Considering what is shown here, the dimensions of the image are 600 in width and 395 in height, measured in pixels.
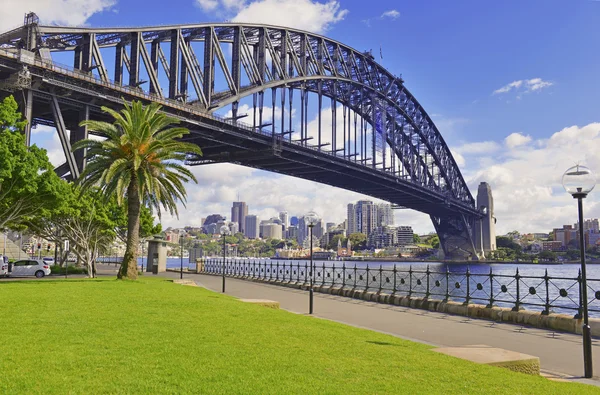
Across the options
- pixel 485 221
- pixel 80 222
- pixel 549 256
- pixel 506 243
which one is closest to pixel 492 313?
pixel 80 222

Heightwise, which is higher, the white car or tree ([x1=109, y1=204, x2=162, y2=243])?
tree ([x1=109, y1=204, x2=162, y2=243])

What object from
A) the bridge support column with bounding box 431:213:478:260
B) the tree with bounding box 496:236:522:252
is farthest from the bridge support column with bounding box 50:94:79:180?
the tree with bounding box 496:236:522:252

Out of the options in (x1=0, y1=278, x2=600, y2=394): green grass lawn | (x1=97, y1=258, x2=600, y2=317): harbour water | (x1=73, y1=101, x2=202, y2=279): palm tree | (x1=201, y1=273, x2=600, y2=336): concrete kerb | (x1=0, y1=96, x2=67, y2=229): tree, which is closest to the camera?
(x1=0, y1=278, x2=600, y2=394): green grass lawn

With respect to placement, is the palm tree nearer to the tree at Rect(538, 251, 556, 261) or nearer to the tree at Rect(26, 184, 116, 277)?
the tree at Rect(26, 184, 116, 277)

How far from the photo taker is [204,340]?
9.93 metres

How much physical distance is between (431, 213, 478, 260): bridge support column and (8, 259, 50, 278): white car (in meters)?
101

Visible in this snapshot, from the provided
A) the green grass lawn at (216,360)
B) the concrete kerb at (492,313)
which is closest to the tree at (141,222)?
the concrete kerb at (492,313)

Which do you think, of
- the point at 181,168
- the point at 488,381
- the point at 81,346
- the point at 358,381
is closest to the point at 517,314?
the point at 488,381

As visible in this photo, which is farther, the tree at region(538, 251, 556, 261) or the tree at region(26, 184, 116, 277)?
the tree at region(538, 251, 556, 261)

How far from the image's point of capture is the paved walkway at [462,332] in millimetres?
12125

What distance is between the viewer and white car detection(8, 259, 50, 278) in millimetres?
40500

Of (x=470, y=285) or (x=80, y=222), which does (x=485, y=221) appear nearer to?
(x=470, y=285)

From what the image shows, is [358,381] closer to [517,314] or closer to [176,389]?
[176,389]

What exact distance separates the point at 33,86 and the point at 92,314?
3312 cm
